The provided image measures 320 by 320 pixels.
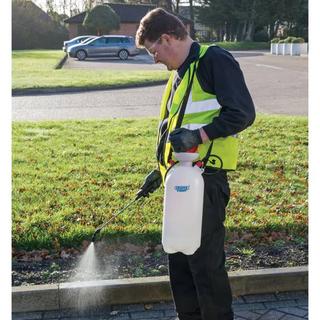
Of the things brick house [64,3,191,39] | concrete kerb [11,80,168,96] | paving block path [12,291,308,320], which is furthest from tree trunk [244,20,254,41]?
paving block path [12,291,308,320]

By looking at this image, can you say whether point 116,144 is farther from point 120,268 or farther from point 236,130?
point 236,130

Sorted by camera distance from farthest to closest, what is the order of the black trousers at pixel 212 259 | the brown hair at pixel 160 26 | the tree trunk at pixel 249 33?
1. the tree trunk at pixel 249 33
2. the black trousers at pixel 212 259
3. the brown hair at pixel 160 26

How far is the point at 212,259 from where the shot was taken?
2.99 m

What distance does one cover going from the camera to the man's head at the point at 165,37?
2.86 m

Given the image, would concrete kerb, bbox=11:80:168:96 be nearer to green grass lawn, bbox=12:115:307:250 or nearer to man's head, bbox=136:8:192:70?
green grass lawn, bbox=12:115:307:250

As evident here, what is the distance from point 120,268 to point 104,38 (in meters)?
33.0

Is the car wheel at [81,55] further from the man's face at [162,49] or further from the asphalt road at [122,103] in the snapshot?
the man's face at [162,49]

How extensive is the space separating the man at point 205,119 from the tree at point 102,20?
48886 mm

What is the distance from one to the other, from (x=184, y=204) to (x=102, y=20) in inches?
1947

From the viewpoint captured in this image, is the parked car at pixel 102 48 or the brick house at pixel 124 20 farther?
the brick house at pixel 124 20

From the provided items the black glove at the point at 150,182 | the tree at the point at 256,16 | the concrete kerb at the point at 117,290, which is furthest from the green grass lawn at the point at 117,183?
the tree at the point at 256,16

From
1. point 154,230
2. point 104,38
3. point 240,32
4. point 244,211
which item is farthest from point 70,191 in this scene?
point 240,32

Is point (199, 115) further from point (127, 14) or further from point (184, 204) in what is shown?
point (127, 14)

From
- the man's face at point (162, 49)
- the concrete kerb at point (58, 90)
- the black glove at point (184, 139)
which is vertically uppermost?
the man's face at point (162, 49)
